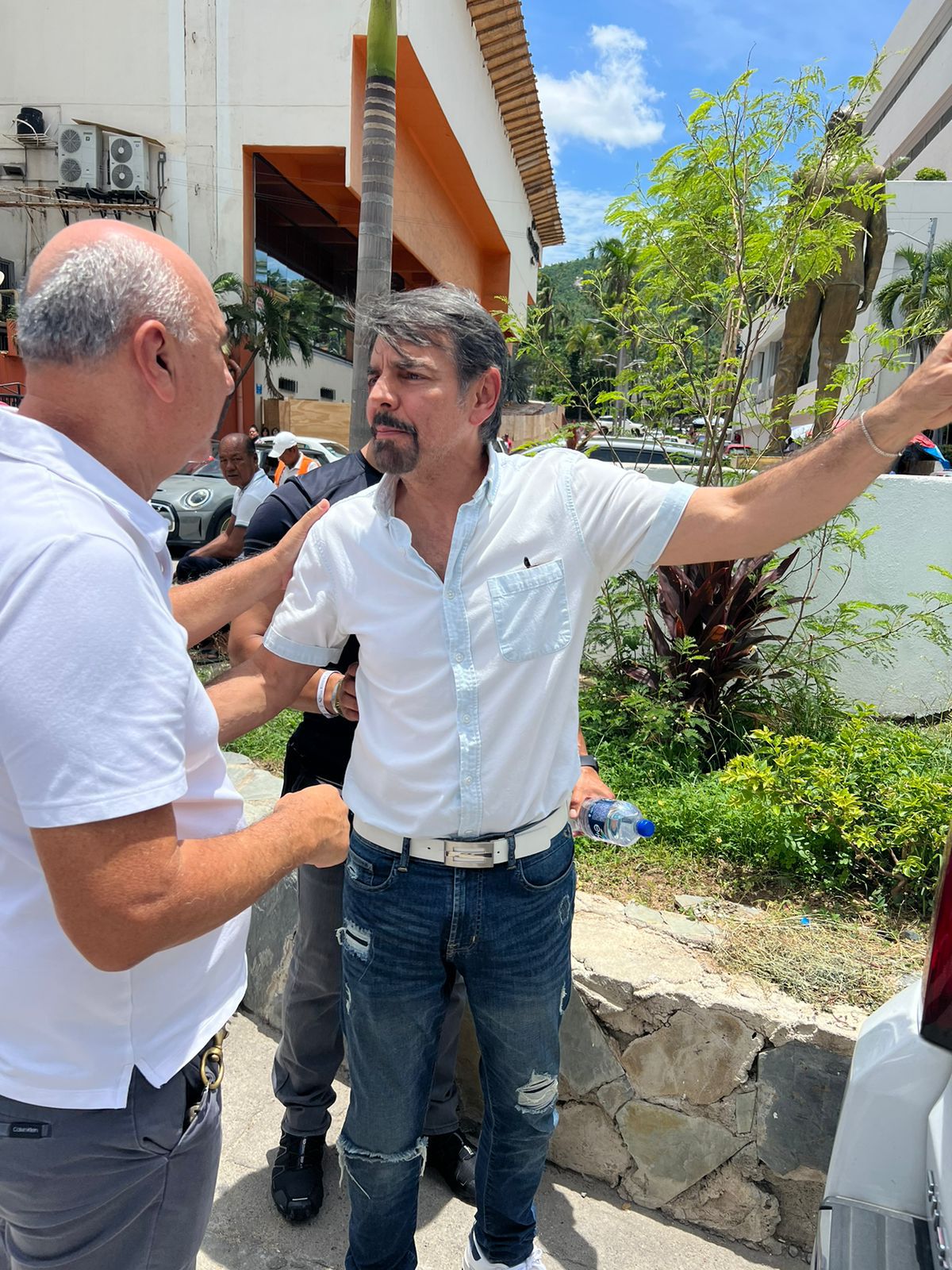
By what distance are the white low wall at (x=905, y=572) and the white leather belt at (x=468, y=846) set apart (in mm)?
3635

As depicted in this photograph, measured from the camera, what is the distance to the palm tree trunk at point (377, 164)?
5.74m

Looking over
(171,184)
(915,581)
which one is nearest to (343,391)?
(171,184)

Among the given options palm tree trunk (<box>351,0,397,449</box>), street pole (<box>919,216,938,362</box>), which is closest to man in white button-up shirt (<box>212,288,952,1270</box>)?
palm tree trunk (<box>351,0,397,449</box>)

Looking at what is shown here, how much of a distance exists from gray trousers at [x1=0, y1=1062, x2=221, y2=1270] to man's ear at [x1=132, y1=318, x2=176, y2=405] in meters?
Result: 0.95

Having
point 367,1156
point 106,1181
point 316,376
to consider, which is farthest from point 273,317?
point 106,1181

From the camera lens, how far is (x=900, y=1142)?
4.83 ft

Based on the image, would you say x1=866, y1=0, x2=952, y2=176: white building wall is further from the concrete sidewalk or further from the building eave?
the concrete sidewalk

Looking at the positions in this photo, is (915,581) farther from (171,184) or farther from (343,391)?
(343,391)

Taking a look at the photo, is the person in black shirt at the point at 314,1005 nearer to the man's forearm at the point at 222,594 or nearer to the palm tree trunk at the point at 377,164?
the man's forearm at the point at 222,594

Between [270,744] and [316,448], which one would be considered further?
[316,448]

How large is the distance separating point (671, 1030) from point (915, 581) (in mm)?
3751

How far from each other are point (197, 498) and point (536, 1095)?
10744mm

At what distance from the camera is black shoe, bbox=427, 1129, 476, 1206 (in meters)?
2.49

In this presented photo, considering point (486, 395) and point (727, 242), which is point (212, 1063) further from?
point (727, 242)
